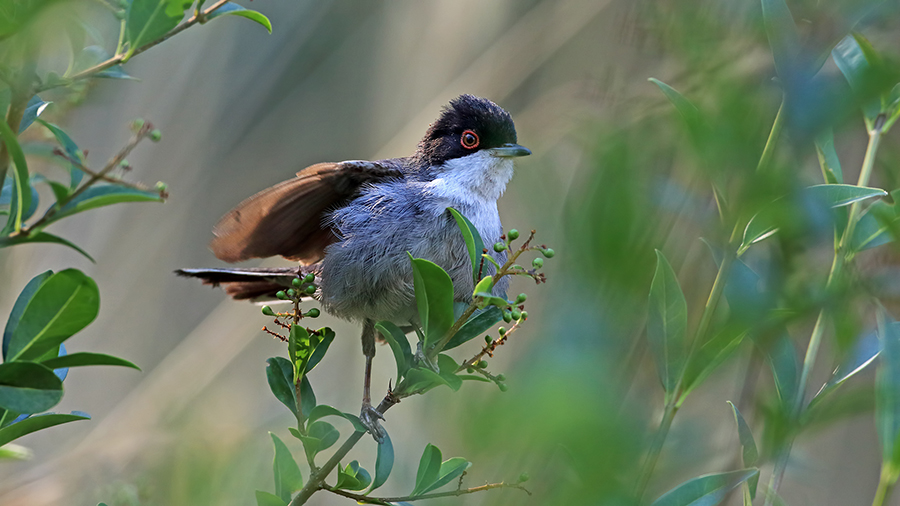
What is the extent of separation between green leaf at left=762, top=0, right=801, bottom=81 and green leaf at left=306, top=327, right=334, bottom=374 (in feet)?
3.41

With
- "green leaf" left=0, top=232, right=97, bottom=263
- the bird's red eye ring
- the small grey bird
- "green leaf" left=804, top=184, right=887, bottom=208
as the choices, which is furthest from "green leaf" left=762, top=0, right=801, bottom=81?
the bird's red eye ring

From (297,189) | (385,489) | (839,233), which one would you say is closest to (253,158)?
(385,489)

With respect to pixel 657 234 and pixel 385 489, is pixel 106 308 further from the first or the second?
pixel 657 234

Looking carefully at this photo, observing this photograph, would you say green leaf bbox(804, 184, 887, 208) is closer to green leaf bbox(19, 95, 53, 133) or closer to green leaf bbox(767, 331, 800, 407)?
green leaf bbox(767, 331, 800, 407)

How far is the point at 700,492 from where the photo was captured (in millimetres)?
1250

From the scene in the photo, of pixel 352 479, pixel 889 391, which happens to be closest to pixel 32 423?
pixel 352 479

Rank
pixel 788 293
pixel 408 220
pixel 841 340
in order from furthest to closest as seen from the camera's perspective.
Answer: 1. pixel 408 220
2. pixel 841 340
3. pixel 788 293

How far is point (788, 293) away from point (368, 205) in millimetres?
2146

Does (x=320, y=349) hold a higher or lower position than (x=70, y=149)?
lower

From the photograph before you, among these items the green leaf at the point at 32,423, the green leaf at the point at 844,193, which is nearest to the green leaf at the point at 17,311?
the green leaf at the point at 32,423

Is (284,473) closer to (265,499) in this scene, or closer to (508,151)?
(265,499)

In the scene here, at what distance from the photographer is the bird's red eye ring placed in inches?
116

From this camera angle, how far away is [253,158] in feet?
18.0

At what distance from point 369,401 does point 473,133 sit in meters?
1.18
